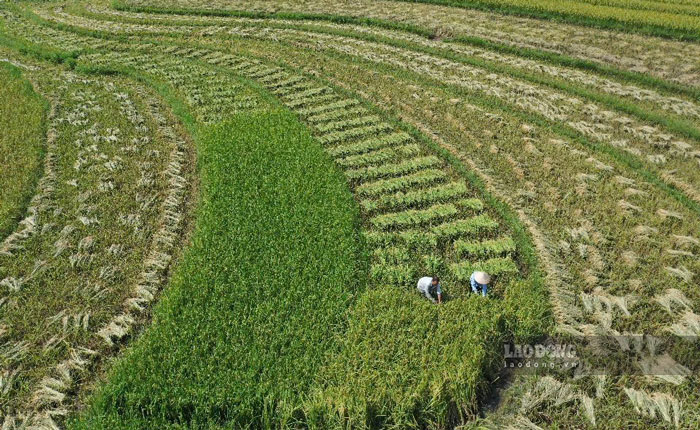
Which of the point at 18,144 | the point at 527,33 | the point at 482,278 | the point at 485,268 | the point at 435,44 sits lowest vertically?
Result: the point at 485,268

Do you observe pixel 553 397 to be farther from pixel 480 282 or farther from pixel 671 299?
pixel 671 299

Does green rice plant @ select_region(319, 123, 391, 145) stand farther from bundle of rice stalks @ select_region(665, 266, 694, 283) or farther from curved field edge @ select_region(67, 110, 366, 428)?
bundle of rice stalks @ select_region(665, 266, 694, 283)

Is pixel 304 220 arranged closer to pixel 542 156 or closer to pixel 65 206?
pixel 65 206

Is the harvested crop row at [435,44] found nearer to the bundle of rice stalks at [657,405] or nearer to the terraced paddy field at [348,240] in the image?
the terraced paddy field at [348,240]

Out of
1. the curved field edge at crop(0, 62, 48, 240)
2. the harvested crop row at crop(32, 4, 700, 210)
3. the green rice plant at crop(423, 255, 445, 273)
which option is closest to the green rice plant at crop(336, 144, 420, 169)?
the green rice plant at crop(423, 255, 445, 273)

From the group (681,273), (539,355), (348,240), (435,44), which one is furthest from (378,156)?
(435,44)
